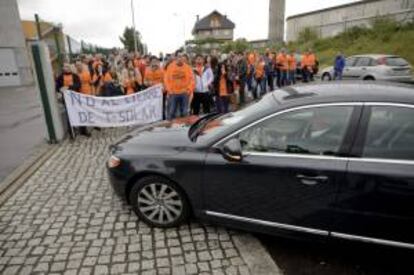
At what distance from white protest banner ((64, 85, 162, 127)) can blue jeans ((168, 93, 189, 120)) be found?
1.51 ft

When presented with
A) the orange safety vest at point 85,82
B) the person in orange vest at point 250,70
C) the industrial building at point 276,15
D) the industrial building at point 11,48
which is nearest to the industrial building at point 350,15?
the industrial building at point 276,15

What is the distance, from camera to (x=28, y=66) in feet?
76.9

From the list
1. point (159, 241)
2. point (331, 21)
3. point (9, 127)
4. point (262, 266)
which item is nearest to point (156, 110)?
point (9, 127)

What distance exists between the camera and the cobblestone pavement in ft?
10.3

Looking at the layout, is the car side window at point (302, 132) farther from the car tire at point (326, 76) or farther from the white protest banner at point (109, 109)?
the car tire at point (326, 76)

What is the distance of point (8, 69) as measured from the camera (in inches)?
899

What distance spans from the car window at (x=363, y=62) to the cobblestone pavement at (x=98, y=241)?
12.6 m

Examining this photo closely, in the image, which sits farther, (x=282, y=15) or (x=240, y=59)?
(x=282, y=15)

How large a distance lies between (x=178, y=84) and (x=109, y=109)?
5.60 feet

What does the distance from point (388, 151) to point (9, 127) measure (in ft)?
32.0

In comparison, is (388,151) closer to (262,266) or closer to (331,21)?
(262,266)

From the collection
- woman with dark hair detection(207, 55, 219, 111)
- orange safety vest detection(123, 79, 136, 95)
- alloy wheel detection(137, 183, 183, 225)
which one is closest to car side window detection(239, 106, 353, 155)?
alloy wheel detection(137, 183, 183, 225)

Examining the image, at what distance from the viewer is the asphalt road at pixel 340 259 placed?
2.94 m

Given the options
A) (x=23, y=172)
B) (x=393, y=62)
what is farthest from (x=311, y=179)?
(x=393, y=62)
